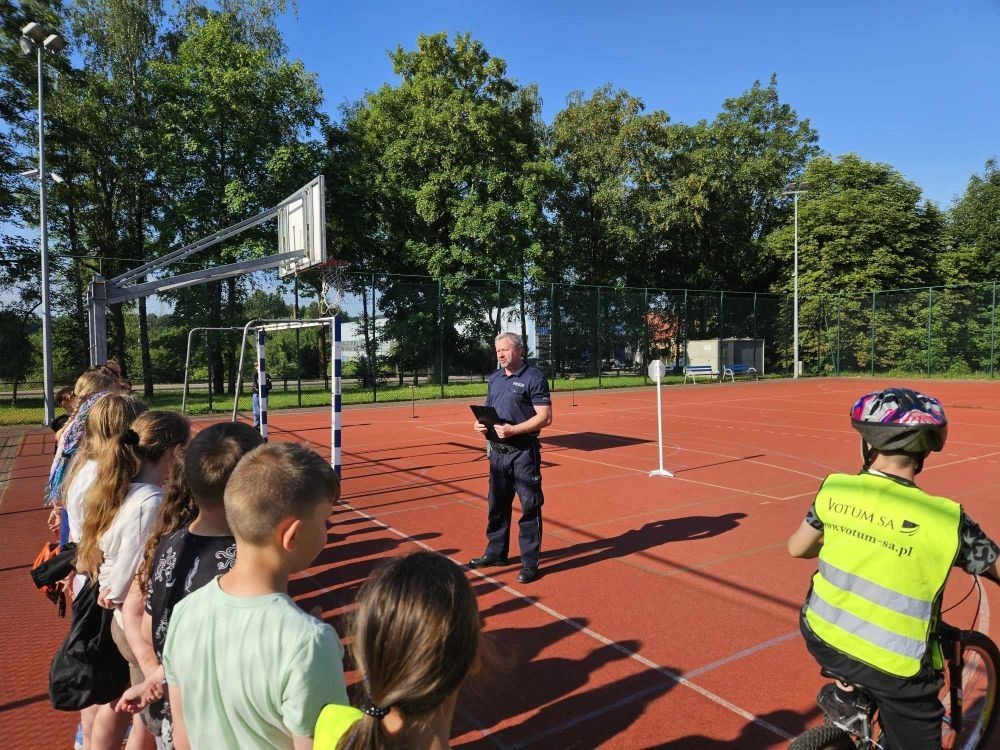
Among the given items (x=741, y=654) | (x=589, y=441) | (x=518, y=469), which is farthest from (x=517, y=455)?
(x=589, y=441)

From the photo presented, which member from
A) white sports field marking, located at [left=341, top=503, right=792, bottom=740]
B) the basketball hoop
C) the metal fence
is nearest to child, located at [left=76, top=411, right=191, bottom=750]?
white sports field marking, located at [left=341, top=503, right=792, bottom=740]

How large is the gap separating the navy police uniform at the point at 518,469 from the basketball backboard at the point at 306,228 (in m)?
4.68

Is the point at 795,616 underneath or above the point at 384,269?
underneath

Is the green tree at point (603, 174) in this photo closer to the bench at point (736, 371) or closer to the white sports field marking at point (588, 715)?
the bench at point (736, 371)

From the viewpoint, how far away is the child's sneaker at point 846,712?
84.2 inches

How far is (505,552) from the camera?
547 cm

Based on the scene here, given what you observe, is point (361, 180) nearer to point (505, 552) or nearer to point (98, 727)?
point (505, 552)

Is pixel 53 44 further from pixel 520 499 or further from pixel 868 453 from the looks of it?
pixel 868 453

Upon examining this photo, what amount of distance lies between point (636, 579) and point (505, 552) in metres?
1.07

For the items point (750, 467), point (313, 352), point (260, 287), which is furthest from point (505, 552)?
point (260, 287)

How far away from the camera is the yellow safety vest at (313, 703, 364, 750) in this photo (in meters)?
1.32

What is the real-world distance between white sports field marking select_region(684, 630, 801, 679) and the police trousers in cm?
162

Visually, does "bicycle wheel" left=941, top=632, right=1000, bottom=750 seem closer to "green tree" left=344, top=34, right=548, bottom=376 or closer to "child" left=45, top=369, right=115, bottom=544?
"child" left=45, top=369, right=115, bottom=544

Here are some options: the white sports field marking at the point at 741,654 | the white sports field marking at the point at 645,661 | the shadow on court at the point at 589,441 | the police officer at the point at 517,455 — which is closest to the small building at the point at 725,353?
the shadow on court at the point at 589,441
